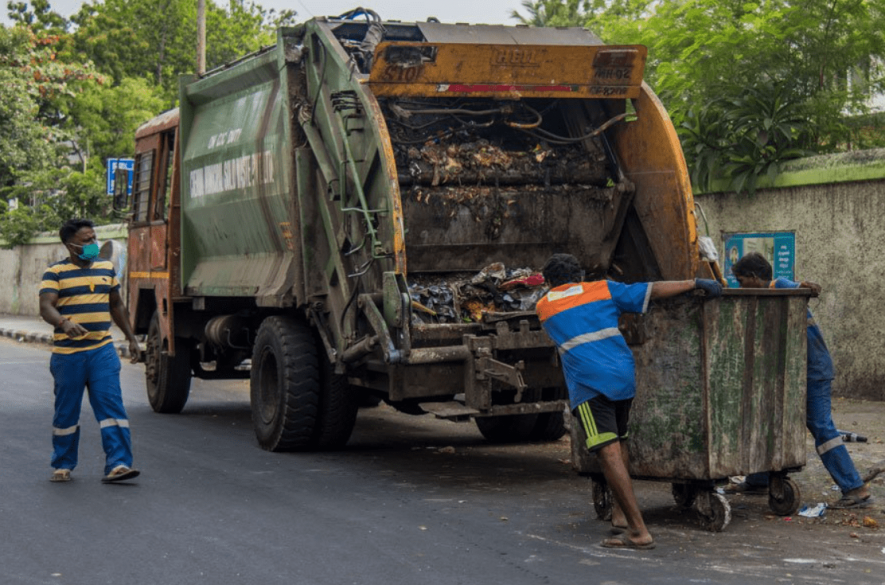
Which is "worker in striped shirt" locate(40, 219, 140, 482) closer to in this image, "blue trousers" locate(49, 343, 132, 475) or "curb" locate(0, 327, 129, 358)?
"blue trousers" locate(49, 343, 132, 475)

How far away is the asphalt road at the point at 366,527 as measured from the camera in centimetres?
538

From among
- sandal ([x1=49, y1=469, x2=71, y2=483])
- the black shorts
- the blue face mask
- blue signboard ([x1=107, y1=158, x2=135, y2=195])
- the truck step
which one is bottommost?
sandal ([x1=49, y1=469, x2=71, y2=483])

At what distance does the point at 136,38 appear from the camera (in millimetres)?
43406

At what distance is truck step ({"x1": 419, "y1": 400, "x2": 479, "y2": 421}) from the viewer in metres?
7.50

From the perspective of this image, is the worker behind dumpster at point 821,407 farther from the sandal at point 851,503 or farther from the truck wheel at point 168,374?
the truck wheel at point 168,374

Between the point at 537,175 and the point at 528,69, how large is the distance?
810 millimetres

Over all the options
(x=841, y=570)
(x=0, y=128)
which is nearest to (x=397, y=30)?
(x=841, y=570)

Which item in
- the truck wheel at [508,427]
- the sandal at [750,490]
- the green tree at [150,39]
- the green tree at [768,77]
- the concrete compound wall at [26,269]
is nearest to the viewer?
the sandal at [750,490]

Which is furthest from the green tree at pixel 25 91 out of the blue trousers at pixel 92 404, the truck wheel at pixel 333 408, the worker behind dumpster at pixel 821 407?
the worker behind dumpster at pixel 821 407

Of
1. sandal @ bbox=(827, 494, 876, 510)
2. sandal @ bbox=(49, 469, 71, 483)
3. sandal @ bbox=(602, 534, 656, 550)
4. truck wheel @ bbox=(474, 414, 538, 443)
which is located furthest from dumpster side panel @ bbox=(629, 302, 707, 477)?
sandal @ bbox=(49, 469, 71, 483)

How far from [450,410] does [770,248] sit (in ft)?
18.0

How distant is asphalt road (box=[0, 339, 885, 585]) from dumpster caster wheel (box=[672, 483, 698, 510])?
0.07 metres

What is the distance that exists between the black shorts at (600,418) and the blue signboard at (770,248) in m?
6.09

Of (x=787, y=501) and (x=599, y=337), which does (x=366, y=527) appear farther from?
(x=787, y=501)
